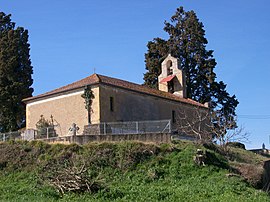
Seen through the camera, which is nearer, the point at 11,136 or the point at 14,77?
the point at 11,136

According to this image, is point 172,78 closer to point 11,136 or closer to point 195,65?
point 195,65

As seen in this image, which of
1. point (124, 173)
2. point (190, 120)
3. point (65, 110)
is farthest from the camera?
point (190, 120)

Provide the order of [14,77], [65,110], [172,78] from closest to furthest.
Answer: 1. [65,110]
2. [14,77]
3. [172,78]

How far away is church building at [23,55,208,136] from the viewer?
112ft

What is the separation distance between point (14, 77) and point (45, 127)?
927cm

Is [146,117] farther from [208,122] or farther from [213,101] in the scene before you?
[213,101]

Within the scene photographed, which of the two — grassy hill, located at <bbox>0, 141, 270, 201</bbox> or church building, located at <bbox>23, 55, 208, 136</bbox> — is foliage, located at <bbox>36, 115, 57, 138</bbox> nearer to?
church building, located at <bbox>23, 55, 208, 136</bbox>

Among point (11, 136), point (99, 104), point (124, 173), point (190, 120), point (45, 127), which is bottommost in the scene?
point (124, 173)

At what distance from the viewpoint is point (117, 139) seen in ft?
99.7

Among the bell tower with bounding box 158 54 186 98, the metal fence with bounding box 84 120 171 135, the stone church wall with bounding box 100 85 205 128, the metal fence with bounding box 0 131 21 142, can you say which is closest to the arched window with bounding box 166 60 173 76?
the bell tower with bounding box 158 54 186 98

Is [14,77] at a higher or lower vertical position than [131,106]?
higher

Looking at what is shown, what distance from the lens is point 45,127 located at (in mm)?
35594

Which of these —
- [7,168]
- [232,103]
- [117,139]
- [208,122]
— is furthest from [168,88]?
[7,168]

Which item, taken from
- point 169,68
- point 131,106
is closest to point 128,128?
point 131,106
